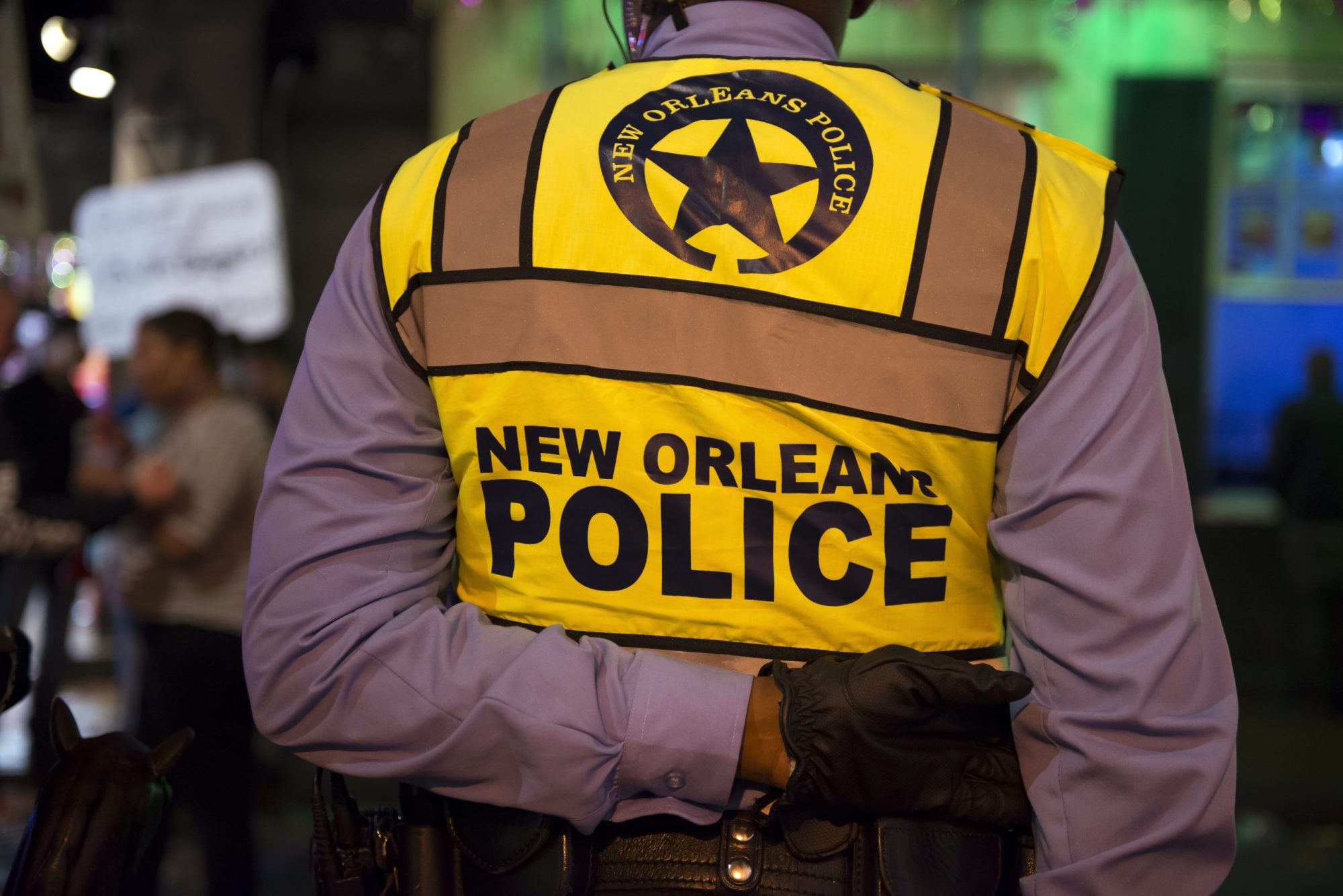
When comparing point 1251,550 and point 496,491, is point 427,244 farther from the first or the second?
point 1251,550

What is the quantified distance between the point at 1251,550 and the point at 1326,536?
448 mm

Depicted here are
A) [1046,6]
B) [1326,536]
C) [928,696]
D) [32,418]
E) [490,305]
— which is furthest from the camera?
[1046,6]

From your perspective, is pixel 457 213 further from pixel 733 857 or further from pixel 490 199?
pixel 733 857

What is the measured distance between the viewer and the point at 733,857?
131 cm

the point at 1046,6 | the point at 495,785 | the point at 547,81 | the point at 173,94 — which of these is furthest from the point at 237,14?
the point at 495,785

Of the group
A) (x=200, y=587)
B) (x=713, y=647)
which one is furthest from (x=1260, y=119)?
(x=713, y=647)

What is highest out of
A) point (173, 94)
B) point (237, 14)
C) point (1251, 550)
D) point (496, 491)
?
point (237, 14)

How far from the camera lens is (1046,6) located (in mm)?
6988

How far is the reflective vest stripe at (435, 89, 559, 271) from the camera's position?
4.40 ft

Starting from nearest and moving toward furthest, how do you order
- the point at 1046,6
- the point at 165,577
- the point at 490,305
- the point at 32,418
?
the point at 490,305 < the point at 165,577 < the point at 32,418 < the point at 1046,6

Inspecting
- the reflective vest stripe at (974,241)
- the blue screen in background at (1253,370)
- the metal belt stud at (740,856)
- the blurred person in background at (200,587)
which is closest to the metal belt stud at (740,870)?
the metal belt stud at (740,856)

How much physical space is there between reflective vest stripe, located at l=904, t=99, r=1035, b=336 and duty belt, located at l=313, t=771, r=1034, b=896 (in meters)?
0.54

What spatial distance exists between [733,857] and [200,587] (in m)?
2.90

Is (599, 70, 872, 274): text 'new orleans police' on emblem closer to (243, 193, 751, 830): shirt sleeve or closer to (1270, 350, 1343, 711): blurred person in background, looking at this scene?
(243, 193, 751, 830): shirt sleeve
